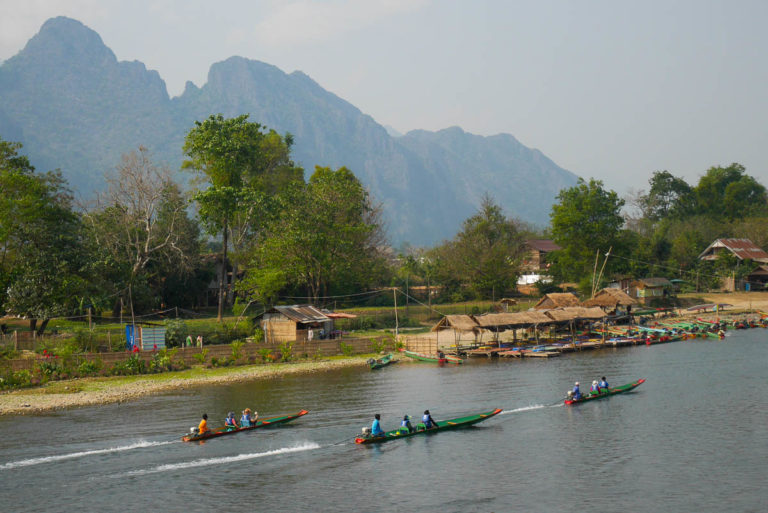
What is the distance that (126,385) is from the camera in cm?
4478

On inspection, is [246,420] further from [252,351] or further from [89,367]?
[252,351]

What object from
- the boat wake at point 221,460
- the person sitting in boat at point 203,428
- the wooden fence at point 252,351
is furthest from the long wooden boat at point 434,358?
the person sitting in boat at point 203,428

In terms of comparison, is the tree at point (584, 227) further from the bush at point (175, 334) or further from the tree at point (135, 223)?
the bush at point (175, 334)

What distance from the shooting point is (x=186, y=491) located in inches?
1008

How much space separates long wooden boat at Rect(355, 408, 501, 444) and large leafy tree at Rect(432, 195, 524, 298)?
49.7 metres

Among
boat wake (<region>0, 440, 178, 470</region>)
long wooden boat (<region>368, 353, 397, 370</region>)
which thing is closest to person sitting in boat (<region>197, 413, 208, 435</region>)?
boat wake (<region>0, 440, 178, 470</region>)

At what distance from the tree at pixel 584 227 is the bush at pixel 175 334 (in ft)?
180

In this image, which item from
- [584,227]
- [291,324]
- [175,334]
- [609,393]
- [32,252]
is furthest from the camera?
[584,227]

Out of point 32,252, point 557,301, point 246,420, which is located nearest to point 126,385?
point 246,420

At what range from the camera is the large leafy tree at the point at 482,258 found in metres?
85.2

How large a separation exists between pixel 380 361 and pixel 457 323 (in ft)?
27.0

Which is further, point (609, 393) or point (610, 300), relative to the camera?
point (610, 300)

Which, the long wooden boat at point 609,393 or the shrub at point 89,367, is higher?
the shrub at point 89,367

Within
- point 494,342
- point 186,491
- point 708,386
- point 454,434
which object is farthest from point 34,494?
point 494,342
